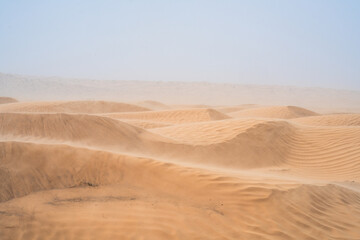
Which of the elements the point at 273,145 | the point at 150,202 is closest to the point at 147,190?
the point at 150,202

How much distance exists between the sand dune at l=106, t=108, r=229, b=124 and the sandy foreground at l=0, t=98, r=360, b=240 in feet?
29.8

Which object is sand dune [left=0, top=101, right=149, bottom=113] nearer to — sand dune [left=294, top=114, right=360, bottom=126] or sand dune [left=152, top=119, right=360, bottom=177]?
sand dune [left=152, top=119, right=360, bottom=177]

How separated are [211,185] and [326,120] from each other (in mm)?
11710

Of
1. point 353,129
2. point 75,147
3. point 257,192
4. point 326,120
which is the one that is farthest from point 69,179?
point 326,120

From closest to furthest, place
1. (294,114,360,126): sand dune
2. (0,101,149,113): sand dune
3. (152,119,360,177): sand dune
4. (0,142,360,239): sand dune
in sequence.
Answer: (0,142,360,239): sand dune
(152,119,360,177): sand dune
(294,114,360,126): sand dune
(0,101,149,113): sand dune

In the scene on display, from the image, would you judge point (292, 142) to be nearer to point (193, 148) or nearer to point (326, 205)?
point (193, 148)

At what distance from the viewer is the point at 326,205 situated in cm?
465

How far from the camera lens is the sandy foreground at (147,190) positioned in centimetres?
377

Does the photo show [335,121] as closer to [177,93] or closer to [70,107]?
[70,107]

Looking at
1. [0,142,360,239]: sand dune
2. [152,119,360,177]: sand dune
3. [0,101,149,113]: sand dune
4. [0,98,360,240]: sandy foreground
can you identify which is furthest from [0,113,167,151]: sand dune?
[0,101,149,113]: sand dune

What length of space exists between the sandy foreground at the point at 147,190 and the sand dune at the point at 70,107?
1185cm

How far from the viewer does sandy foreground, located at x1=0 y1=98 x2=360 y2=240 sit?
377cm

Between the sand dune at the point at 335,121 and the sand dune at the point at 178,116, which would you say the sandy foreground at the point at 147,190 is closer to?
the sand dune at the point at 335,121

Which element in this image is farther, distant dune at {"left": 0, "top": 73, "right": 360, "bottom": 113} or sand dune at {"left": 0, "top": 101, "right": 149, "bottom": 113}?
distant dune at {"left": 0, "top": 73, "right": 360, "bottom": 113}
